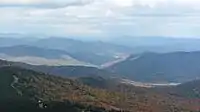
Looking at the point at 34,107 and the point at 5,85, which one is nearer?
the point at 34,107

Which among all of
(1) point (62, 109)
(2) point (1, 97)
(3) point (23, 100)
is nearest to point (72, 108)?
(1) point (62, 109)

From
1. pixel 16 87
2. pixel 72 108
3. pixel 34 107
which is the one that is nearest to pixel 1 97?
pixel 16 87

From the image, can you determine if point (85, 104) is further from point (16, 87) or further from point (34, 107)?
point (16, 87)

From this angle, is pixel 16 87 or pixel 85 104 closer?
pixel 85 104

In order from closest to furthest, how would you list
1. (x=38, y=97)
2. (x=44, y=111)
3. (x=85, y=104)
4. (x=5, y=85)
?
(x=44, y=111)
(x=85, y=104)
(x=38, y=97)
(x=5, y=85)

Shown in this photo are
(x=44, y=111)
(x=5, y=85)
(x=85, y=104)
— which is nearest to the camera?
(x=44, y=111)

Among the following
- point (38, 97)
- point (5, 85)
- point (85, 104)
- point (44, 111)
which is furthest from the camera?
point (5, 85)

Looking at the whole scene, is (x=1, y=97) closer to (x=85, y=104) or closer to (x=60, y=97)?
(x=60, y=97)
